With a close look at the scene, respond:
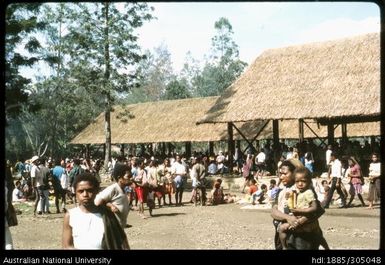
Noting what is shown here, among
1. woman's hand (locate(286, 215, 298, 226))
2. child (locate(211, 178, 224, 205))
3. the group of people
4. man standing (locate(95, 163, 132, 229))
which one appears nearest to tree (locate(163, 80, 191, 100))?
child (locate(211, 178, 224, 205))

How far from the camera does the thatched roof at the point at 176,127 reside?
2303 centimetres

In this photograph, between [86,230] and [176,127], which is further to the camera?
[176,127]

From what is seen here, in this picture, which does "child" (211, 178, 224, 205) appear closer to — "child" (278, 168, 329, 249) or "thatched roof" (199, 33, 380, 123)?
"thatched roof" (199, 33, 380, 123)

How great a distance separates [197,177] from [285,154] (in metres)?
4.20

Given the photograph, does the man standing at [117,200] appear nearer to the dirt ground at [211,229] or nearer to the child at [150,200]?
the dirt ground at [211,229]

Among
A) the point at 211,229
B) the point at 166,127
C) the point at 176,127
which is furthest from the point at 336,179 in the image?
the point at 166,127

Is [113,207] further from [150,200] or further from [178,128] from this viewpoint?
[178,128]

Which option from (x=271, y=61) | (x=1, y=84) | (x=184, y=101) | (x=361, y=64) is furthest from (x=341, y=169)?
(x=184, y=101)

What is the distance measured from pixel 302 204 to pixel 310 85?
1310 centimetres

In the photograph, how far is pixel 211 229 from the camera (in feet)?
32.8

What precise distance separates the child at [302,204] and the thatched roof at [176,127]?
18030 millimetres

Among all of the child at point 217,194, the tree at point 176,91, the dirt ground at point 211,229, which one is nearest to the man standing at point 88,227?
the dirt ground at point 211,229

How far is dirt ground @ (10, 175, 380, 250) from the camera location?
834cm

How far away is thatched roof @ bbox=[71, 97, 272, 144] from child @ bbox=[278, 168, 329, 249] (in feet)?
59.5
